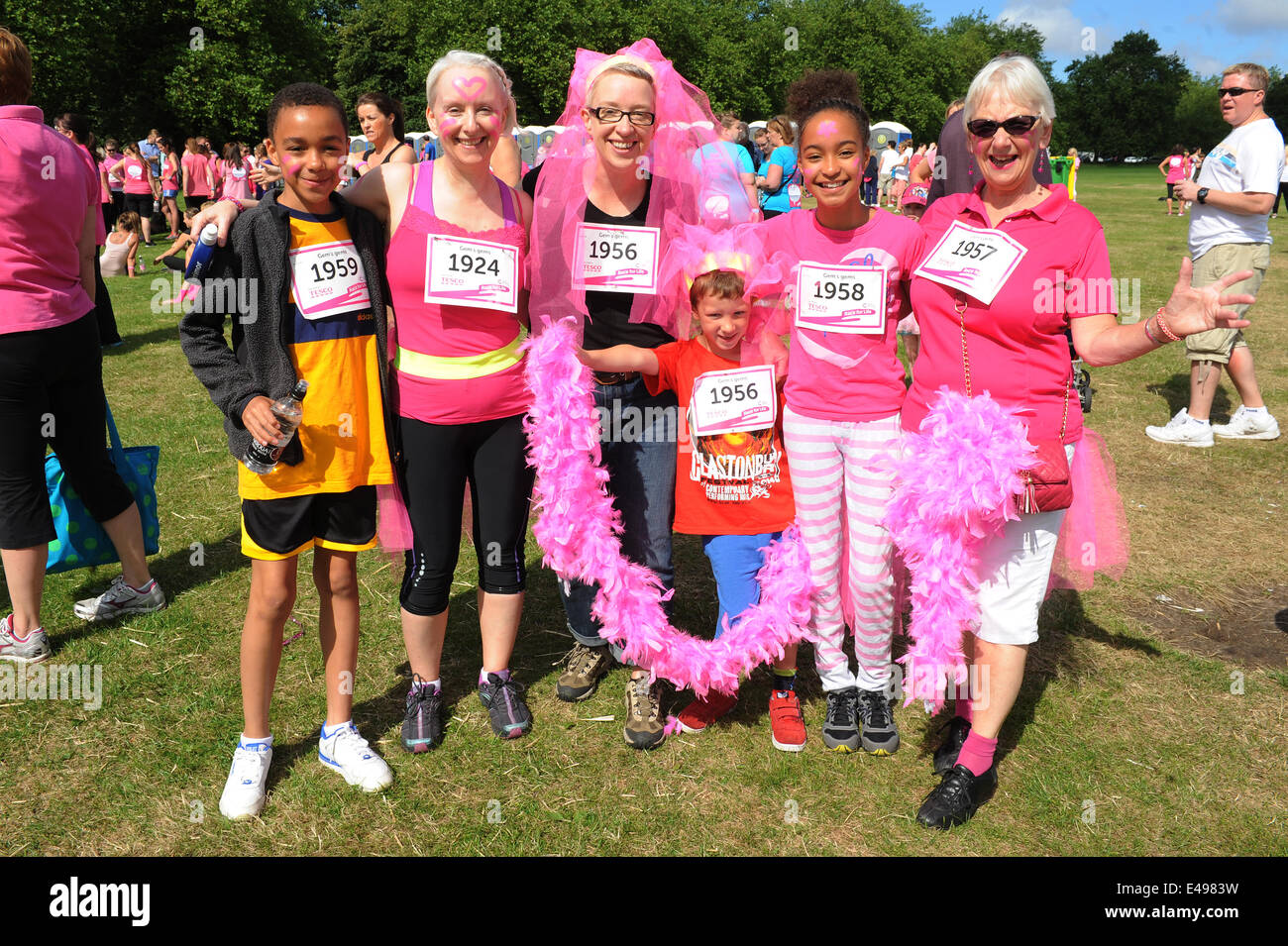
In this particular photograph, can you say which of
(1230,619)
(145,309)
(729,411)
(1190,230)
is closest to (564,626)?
(729,411)

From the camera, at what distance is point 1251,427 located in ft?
21.0

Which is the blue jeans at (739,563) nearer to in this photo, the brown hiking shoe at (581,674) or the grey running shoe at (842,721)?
the grey running shoe at (842,721)

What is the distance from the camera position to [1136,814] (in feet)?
9.34

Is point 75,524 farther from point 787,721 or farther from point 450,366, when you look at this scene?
point 787,721

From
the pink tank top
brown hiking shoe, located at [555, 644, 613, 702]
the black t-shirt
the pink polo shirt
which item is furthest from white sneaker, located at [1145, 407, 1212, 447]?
the pink polo shirt

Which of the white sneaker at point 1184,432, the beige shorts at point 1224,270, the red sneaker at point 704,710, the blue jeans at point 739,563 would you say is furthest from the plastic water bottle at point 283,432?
the white sneaker at point 1184,432

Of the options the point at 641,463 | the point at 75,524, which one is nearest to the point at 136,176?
the point at 75,524

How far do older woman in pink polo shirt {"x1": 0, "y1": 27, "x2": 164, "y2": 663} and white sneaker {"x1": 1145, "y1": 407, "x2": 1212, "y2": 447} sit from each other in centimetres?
657

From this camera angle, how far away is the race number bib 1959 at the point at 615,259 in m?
2.85

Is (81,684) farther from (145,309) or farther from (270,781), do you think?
(145,309)

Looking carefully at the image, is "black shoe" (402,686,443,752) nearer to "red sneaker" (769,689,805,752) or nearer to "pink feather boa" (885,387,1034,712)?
"red sneaker" (769,689,805,752)

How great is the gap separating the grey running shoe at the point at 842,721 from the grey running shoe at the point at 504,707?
3.64 feet

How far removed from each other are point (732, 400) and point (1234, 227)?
16.3 feet

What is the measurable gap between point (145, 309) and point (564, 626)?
953 centimetres
